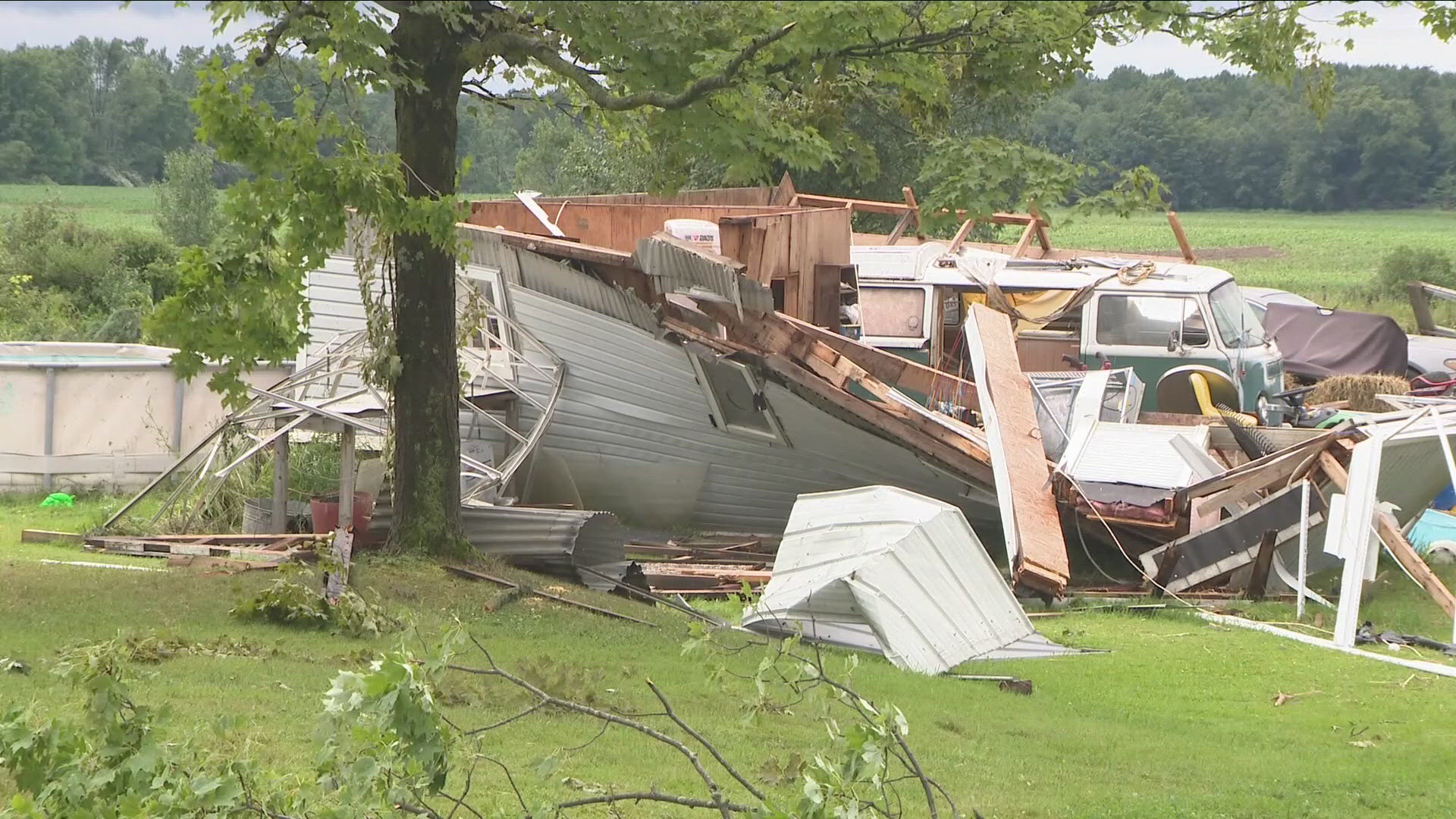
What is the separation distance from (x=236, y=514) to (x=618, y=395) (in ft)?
14.4

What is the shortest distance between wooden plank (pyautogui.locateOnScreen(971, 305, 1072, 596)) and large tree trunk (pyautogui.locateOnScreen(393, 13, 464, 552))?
201 inches

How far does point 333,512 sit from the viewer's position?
13547mm

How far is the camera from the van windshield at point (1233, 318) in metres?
18.8

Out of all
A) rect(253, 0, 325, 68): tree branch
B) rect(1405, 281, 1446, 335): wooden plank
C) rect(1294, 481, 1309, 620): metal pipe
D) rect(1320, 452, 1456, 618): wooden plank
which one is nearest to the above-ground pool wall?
rect(253, 0, 325, 68): tree branch

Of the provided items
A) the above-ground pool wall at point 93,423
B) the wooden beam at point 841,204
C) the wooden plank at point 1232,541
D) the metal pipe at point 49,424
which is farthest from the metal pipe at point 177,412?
the wooden plank at point 1232,541

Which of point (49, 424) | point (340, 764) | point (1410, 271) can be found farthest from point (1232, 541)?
point (1410, 271)

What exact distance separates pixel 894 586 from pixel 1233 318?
10712 mm

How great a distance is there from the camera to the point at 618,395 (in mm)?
17031

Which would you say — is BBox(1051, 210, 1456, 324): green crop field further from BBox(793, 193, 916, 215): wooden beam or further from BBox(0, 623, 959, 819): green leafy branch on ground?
BBox(0, 623, 959, 819): green leafy branch on ground

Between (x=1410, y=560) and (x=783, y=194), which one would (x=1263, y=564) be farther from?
(x=783, y=194)

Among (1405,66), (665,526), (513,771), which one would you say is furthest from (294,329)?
(1405,66)

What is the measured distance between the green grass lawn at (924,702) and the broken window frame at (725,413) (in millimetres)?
4778

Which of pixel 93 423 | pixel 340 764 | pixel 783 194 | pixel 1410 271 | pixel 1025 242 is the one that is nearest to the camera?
pixel 340 764

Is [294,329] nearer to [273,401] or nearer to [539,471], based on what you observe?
[273,401]
